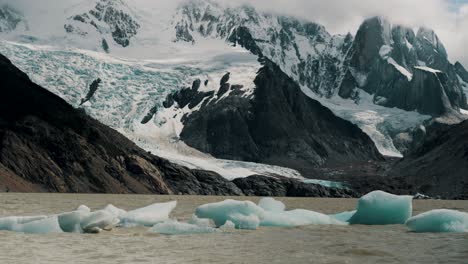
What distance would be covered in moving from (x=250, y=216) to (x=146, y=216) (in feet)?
25.3

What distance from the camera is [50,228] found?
44406 millimetres

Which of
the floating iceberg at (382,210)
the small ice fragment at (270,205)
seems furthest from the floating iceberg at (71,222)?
the floating iceberg at (382,210)

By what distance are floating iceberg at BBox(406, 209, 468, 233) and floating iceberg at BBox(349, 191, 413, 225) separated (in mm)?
6008

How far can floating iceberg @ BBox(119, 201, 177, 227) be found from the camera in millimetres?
50500

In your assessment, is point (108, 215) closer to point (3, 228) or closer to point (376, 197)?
point (3, 228)

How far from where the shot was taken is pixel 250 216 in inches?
1939

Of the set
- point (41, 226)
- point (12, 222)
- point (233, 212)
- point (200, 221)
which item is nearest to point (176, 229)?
point (200, 221)

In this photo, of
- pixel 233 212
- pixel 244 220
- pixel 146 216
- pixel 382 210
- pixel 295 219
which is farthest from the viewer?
pixel 382 210

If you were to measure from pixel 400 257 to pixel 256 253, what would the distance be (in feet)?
23.0

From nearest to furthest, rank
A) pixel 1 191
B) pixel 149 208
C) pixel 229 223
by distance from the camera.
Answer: pixel 229 223 → pixel 149 208 → pixel 1 191

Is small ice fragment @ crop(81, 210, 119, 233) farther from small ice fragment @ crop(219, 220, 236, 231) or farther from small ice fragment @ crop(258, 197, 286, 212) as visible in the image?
small ice fragment @ crop(258, 197, 286, 212)

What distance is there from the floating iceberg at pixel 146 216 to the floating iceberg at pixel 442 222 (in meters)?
18.3

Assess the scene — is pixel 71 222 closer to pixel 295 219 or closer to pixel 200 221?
pixel 200 221

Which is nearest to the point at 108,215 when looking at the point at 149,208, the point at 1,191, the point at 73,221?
the point at 73,221
